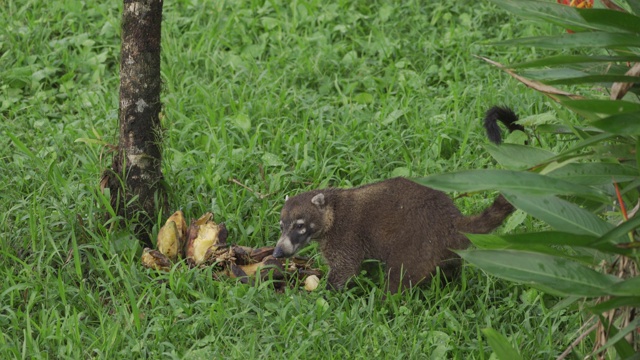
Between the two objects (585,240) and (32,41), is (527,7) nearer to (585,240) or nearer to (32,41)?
(585,240)

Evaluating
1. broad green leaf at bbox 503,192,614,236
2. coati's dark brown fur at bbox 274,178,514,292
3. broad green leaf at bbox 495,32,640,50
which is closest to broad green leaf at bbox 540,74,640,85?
broad green leaf at bbox 495,32,640,50

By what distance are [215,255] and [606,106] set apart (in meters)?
2.41

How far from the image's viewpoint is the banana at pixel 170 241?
482cm

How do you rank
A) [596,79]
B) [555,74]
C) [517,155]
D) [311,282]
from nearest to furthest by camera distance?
[596,79], [555,74], [517,155], [311,282]

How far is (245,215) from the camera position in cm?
527

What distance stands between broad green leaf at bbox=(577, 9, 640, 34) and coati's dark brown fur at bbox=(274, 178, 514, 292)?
151 cm

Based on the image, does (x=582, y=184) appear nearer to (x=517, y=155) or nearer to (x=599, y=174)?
(x=599, y=174)

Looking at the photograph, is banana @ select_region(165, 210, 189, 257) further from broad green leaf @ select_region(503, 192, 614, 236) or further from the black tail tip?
broad green leaf @ select_region(503, 192, 614, 236)

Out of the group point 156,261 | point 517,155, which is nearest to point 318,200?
point 156,261

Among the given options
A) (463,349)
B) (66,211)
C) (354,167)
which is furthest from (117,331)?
(354,167)

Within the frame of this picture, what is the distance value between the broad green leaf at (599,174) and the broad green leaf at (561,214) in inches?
3.7

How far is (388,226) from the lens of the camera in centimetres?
481

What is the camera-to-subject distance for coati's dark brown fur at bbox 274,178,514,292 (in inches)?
181

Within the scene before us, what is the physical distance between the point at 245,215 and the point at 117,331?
4.28 feet
